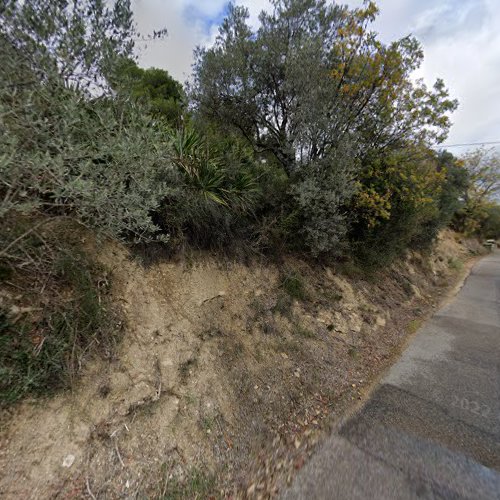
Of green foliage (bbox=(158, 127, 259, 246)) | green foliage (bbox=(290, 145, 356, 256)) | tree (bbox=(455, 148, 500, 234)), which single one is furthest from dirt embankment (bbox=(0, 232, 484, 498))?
tree (bbox=(455, 148, 500, 234))

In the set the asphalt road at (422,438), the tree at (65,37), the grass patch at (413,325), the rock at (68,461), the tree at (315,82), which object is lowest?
the asphalt road at (422,438)

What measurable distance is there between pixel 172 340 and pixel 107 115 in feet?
8.35

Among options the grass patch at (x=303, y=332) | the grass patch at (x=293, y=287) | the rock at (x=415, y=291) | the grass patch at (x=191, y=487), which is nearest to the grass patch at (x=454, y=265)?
the rock at (x=415, y=291)

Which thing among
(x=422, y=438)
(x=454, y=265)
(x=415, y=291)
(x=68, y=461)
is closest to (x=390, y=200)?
(x=415, y=291)

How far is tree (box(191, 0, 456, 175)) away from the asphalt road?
4348 millimetres

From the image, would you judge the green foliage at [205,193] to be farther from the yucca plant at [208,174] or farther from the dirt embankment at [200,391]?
the dirt embankment at [200,391]

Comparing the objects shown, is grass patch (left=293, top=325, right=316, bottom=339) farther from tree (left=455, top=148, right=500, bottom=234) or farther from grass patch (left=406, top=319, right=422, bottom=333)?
tree (left=455, top=148, right=500, bottom=234)

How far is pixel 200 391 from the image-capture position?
2.74 metres

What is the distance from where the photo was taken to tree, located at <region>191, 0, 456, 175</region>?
493cm

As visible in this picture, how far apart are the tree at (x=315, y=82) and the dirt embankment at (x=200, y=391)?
3.03m

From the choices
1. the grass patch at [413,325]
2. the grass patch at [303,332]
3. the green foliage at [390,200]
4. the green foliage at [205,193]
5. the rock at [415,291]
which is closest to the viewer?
the green foliage at [205,193]

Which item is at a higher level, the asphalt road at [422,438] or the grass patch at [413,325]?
the grass patch at [413,325]

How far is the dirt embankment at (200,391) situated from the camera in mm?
1931

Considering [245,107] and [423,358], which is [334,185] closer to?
[245,107]
